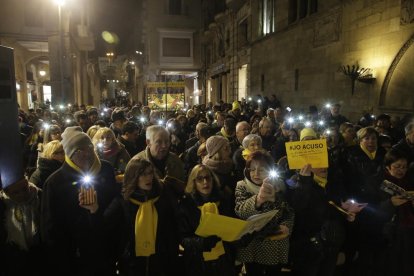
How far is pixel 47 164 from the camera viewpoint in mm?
4066

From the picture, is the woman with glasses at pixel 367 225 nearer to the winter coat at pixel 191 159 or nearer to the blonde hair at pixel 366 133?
the blonde hair at pixel 366 133

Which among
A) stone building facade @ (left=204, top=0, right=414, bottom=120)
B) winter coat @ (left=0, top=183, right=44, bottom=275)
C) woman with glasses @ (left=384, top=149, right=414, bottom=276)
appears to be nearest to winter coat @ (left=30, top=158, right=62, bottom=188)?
winter coat @ (left=0, top=183, right=44, bottom=275)

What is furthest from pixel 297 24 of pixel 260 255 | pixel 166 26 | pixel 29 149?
pixel 166 26

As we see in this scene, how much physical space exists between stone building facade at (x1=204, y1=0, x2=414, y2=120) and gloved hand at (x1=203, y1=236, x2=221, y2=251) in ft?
28.3

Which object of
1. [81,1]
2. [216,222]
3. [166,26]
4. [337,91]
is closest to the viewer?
[216,222]

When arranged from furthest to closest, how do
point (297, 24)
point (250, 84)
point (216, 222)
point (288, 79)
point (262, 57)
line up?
point (250, 84), point (262, 57), point (288, 79), point (297, 24), point (216, 222)

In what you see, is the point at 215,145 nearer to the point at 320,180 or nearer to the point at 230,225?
the point at 320,180

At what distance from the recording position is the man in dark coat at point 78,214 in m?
3.11

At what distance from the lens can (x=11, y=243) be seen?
315cm

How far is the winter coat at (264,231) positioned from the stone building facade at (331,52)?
803 centimetres

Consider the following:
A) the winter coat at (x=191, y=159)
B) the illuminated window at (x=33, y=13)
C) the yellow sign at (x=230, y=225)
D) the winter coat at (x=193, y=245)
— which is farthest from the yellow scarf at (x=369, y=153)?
the illuminated window at (x=33, y=13)

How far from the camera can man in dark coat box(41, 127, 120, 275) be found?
3107mm

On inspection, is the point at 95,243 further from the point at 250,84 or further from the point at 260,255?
the point at 250,84

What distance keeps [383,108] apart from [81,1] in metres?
25.0
